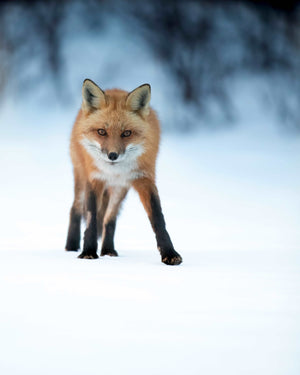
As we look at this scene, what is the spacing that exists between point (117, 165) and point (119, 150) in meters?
0.19

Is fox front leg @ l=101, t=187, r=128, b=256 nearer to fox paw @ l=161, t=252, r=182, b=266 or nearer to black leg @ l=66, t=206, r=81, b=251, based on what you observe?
black leg @ l=66, t=206, r=81, b=251

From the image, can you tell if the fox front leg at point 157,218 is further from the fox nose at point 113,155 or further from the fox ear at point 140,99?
the fox ear at point 140,99

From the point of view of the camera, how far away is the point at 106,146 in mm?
3213

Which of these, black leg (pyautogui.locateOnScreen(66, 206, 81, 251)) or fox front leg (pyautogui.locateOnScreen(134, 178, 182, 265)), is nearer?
fox front leg (pyautogui.locateOnScreen(134, 178, 182, 265))

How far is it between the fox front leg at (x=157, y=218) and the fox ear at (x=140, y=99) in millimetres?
452

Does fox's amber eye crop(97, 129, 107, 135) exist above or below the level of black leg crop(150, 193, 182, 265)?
above

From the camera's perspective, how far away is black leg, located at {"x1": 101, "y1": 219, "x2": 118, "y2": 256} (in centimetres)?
366

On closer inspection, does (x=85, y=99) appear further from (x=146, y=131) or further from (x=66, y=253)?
(x=66, y=253)

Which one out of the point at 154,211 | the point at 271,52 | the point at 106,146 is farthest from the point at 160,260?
the point at 271,52

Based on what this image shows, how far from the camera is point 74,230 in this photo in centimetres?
402

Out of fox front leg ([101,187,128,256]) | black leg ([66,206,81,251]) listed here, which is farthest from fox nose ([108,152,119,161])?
black leg ([66,206,81,251])

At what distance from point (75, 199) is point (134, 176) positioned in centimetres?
78

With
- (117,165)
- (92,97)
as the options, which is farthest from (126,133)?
(92,97)

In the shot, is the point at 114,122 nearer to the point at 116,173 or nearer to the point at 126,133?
the point at 126,133
